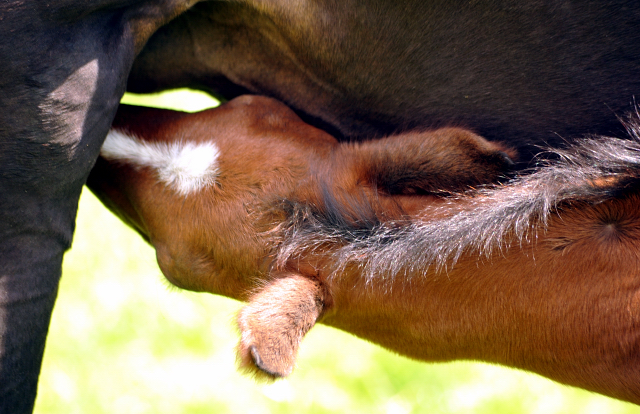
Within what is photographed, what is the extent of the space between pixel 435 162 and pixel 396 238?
0.23 meters

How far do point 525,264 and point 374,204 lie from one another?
0.41 meters

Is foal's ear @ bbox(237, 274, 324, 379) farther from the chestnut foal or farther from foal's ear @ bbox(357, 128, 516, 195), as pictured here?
foal's ear @ bbox(357, 128, 516, 195)

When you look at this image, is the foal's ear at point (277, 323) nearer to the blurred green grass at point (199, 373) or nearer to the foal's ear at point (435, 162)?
the foal's ear at point (435, 162)

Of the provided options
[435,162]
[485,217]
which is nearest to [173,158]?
[435,162]

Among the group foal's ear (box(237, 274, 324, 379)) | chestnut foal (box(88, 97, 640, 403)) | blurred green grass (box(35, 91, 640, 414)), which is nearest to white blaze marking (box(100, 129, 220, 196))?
chestnut foal (box(88, 97, 640, 403))

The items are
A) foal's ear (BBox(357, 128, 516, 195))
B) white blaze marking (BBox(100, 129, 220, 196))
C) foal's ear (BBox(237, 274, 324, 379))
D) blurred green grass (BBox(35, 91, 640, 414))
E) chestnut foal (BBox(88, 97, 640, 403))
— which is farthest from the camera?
blurred green grass (BBox(35, 91, 640, 414))

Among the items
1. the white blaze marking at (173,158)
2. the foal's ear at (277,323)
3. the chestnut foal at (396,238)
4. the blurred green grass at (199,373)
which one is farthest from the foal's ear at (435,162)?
the blurred green grass at (199,373)

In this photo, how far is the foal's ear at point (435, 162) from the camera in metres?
1.46

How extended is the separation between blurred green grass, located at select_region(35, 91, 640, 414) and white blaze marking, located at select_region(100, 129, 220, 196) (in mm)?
1186

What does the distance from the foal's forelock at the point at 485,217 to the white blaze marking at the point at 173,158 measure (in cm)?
42

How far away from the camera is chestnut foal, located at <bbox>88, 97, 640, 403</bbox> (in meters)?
1.30

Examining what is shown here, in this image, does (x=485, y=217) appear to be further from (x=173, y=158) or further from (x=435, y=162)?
(x=173, y=158)

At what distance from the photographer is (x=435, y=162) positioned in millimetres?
1471

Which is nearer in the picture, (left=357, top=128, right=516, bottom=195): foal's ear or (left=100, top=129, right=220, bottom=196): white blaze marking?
(left=357, top=128, right=516, bottom=195): foal's ear
